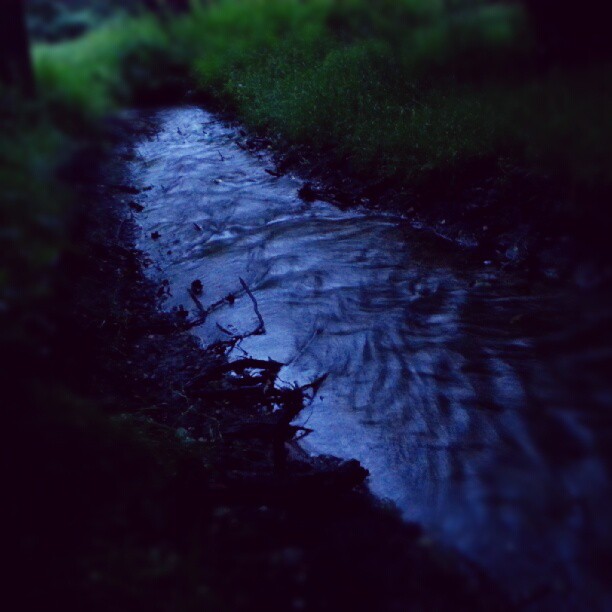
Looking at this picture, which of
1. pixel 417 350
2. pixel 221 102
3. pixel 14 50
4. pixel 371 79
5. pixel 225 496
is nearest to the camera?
pixel 225 496

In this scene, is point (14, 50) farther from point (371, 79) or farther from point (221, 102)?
point (221, 102)

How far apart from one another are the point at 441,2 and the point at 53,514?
20.1 ft

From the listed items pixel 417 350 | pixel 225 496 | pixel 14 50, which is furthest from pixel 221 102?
pixel 225 496

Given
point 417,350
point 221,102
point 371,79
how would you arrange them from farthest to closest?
point 221,102, point 371,79, point 417,350

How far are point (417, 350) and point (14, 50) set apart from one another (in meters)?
4.02

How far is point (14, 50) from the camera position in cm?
458

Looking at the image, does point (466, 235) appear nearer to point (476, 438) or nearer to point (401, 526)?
point (476, 438)

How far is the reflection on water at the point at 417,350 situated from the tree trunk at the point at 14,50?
103 inches

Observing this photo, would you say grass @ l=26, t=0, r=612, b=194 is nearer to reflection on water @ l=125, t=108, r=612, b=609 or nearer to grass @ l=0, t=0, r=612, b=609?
grass @ l=0, t=0, r=612, b=609

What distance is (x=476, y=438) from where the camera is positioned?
4.37m

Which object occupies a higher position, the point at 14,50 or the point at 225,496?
the point at 14,50

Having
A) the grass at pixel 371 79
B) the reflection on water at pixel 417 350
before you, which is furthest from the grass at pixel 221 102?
the reflection on water at pixel 417 350

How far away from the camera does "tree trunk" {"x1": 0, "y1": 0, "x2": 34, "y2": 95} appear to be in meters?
4.53

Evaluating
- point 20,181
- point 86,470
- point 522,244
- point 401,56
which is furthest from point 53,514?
point 401,56
